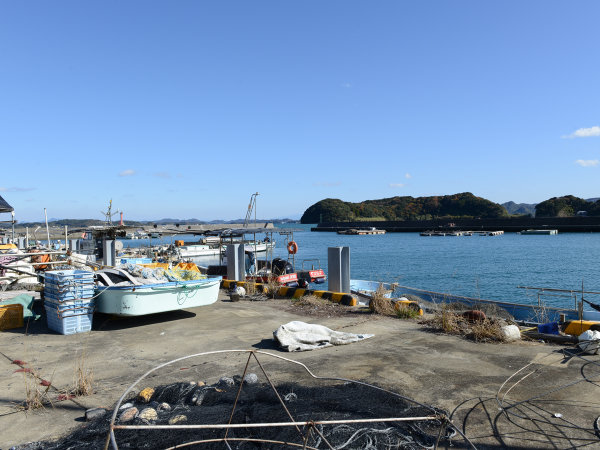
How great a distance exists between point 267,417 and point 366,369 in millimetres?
2350

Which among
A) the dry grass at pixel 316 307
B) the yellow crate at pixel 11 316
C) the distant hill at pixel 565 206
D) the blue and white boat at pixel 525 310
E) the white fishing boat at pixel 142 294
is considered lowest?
the blue and white boat at pixel 525 310

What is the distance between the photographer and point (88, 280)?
9.52m

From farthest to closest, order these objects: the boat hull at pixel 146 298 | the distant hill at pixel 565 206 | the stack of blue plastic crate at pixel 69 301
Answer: the distant hill at pixel 565 206
the boat hull at pixel 146 298
the stack of blue plastic crate at pixel 69 301

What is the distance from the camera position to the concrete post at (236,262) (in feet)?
56.6

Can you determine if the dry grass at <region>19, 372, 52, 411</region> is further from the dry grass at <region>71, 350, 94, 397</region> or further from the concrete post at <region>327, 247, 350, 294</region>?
the concrete post at <region>327, 247, 350, 294</region>

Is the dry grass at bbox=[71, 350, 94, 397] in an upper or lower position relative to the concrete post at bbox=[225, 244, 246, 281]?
lower

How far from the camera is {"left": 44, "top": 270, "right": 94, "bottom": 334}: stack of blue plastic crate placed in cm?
917

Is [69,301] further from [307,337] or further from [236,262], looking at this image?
[236,262]

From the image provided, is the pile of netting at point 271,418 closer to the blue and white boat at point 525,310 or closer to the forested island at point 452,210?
the blue and white boat at point 525,310

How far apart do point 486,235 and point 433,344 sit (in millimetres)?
109685

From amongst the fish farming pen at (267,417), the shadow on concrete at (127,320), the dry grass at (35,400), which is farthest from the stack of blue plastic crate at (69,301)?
the fish farming pen at (267,417)

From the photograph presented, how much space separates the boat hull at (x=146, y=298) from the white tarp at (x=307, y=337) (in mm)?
3059

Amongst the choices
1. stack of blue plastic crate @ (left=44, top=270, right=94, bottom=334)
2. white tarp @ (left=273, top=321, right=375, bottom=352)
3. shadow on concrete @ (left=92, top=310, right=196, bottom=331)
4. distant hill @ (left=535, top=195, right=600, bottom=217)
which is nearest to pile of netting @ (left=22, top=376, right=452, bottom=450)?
white tarp @ (left=273, top=321, right=375, bottom=352)

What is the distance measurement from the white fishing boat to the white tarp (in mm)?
3062
